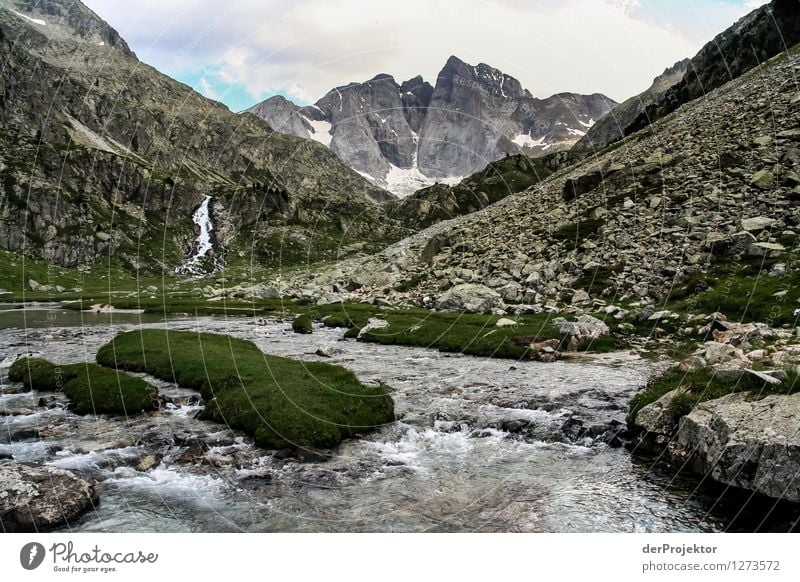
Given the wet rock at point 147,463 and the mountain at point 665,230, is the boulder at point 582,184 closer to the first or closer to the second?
the mountain at point 665,230

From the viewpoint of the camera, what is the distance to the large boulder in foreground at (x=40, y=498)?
12.1 m

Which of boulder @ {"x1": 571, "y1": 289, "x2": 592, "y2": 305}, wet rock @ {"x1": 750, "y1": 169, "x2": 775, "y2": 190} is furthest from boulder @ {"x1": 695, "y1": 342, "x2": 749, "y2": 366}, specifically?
wet rock @ {"x1": 750, "y1": 169, "x2": 775, "y2": 190}

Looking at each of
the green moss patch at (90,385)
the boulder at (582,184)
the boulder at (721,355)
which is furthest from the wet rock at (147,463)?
the boulder at (582,184)

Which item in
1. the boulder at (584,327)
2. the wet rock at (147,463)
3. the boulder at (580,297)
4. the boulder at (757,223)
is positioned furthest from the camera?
the boulder at (580,297)

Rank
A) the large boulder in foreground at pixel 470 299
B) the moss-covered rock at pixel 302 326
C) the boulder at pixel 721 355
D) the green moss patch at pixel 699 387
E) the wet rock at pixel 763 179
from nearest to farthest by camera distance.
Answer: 1. the green moss patch at pixel 699 387
2. the boulder at pixel 721 355
3. the wet rock at pixel 763 179
4. the large boulder in foreground at pixel 470 299
5. the moss-covered rock at pixel 302 326

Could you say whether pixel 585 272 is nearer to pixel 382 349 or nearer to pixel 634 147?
pixel 382 349

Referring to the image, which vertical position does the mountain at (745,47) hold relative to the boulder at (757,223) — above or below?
above

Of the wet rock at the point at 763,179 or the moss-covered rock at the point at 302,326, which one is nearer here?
the wet rock at the point at 763,179

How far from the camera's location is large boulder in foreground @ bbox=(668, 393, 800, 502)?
11883 mm

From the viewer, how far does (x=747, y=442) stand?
42.2 feet

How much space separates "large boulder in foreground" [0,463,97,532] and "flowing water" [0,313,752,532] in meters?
0.54

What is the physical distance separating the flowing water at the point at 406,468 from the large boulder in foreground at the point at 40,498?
539 millimetres

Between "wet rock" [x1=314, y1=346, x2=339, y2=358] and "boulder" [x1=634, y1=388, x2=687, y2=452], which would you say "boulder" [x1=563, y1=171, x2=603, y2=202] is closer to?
"wet rock" [x1=314, y1=346, x2=339, y2=358]
